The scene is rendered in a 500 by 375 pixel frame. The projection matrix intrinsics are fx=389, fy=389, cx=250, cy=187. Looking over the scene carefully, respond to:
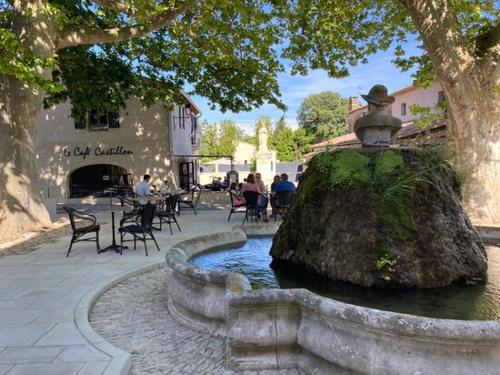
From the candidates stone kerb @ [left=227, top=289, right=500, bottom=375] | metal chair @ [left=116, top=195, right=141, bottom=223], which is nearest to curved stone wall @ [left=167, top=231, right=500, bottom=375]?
stone kerb @ [left=227, top=289, right=500, bottom=375]

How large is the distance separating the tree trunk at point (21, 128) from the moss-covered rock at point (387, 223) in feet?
26.5

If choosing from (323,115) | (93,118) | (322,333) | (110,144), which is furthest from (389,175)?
(323,115)

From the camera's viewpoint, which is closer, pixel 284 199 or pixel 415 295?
pixel 415 295

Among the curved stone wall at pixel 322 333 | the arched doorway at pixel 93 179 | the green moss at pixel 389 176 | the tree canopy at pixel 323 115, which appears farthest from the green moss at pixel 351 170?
the tree canopy at pixel 323 115

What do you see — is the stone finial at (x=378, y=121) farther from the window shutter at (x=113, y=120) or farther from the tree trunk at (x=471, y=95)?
the window shutter at (x=113, y=120)

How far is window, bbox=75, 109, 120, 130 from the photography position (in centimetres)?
2112

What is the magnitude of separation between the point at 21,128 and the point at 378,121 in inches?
362

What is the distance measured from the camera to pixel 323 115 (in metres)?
60.4

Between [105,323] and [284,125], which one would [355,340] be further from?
[284,125]

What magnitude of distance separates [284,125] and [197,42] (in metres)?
51.9

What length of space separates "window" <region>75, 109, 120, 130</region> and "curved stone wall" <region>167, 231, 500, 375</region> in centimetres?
1876

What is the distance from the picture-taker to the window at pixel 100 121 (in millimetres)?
21125

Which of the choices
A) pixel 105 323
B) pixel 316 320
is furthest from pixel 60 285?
pixel 316 320

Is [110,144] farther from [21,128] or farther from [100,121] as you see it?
[21,128]
